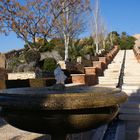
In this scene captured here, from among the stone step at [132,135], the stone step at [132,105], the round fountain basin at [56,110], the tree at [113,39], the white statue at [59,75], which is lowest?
the stone step at [132,135]

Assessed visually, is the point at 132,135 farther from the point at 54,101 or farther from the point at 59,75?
the point at 54,101

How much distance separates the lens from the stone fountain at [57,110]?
13.7 ft

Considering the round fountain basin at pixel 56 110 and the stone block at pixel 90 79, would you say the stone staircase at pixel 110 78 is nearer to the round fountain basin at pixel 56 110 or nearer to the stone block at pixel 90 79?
the stone block at pixel 90 79

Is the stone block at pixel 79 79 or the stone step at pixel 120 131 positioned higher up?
the stone block at pixel 79 79

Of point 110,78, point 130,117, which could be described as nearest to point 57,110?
point 130,117

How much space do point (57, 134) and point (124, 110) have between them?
521 cm

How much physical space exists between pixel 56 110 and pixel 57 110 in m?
0.01

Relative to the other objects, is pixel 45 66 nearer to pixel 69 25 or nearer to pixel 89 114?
pixel 69 25

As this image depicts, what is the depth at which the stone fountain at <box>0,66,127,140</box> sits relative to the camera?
416 centimetres

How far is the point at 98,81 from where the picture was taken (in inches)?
692

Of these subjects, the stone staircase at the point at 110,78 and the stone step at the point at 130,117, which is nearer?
the stone step at the point at 130,117

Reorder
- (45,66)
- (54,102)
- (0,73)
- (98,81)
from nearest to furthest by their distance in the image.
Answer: (54,102) < (0,73) < (98,81) < (45,66)

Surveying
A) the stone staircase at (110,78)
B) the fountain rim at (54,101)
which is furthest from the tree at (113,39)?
Answer: the fountain rim at (54,101)

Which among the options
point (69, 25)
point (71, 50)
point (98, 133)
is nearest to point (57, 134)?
point (98, 133)
